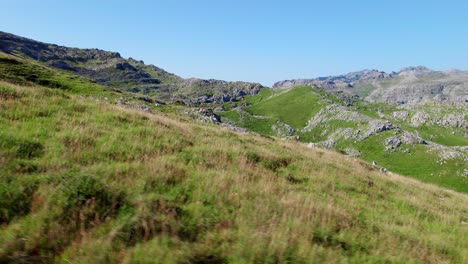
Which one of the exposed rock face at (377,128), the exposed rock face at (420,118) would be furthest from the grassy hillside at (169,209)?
the exposed rock face at (420,118)

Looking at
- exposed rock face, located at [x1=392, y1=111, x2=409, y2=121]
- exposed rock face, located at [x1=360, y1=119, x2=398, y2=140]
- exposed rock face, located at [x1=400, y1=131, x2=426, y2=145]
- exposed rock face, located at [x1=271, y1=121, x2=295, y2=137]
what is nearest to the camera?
exposed rock face, located at [x1=400, y1=131, x2=426, y2=145]

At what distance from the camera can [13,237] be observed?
6.18m

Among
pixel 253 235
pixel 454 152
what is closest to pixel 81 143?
pixel 253 235

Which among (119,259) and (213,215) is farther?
(213,215)

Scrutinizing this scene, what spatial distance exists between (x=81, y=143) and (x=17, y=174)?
3532 millimetres

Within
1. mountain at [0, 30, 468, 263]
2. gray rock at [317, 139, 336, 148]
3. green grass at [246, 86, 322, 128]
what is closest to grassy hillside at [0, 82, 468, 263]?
mountain at [0, 30, 468, 263]

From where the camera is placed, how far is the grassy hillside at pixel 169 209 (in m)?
6.53

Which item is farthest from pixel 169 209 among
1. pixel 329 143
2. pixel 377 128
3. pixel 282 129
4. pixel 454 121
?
pixel 454 121

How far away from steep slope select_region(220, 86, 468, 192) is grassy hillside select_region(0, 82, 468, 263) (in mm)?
42493

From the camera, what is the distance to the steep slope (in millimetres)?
77312

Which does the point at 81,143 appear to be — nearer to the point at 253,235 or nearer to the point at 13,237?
the point at 13,237

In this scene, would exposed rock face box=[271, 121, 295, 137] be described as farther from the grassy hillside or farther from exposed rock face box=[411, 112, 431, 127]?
the grassy hillside

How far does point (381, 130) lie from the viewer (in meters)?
100

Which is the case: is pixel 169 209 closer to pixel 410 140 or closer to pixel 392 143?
pixel 410 140
